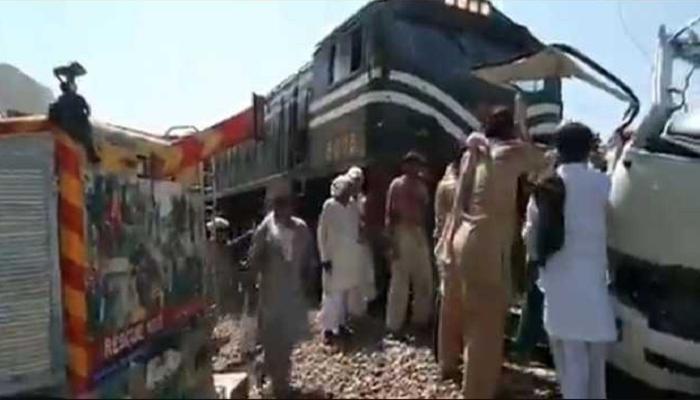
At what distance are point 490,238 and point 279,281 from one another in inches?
70.6

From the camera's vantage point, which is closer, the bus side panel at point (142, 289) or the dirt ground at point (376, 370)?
the bus side panel at point (142, 289)

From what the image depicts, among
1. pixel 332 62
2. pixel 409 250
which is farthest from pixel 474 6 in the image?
pixel 409 250

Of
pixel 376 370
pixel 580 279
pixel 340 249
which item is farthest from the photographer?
pixel 340 249

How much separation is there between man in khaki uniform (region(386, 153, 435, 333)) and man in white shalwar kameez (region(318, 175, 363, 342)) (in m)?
0.46

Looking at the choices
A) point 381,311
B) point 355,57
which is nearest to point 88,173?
point 381,311

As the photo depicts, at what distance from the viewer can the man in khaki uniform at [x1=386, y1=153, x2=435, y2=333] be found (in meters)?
8.29

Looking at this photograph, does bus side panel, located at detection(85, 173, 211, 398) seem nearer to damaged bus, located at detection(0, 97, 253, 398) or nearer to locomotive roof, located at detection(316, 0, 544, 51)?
damaged bus, located at detection(0, 97, 253, 398)

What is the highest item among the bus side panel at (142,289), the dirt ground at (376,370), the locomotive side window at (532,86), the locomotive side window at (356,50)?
the locomotive side window at (356,50)

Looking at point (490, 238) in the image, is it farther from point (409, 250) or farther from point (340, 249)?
point (340, 249)

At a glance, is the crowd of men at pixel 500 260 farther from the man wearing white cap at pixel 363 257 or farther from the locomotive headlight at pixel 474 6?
the locomotive headlight at pixel 474 6

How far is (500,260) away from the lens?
5180mm

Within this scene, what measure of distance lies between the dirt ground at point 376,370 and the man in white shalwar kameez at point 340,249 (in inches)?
14.4

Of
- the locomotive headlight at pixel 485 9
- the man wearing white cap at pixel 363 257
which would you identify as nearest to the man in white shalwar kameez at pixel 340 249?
the man wearing white cap at pixel 363 257

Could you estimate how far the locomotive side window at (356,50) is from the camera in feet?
36.0
